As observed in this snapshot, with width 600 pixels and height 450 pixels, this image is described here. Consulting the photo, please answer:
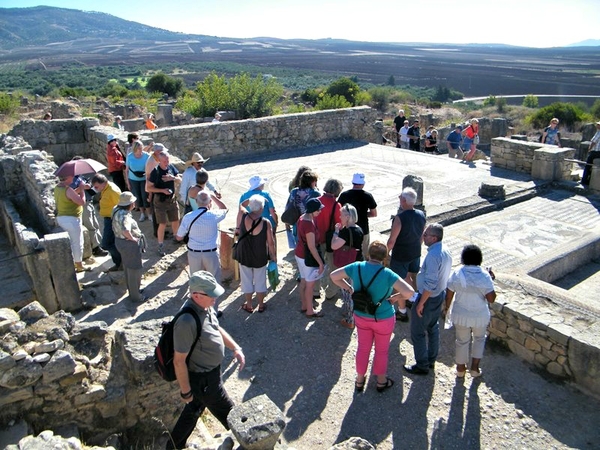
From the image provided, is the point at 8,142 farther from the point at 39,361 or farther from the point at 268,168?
the point at 39,361

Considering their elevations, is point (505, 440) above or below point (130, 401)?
below

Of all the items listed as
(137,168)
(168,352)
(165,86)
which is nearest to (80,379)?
(168,352)

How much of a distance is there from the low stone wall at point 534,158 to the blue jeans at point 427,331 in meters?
8.56

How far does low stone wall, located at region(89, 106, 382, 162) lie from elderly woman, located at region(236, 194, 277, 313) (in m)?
6.19

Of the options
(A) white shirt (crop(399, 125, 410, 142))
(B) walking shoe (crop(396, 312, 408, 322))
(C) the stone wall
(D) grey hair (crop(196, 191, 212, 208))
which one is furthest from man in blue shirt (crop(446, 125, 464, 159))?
(C) the stone wall

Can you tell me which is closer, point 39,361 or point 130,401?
point 39,361

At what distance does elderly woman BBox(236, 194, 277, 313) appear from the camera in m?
6.43

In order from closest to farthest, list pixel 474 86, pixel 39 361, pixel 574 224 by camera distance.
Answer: pixel 39 361 → pixel 574 224 → pixel 474 86

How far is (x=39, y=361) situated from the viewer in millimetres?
4453

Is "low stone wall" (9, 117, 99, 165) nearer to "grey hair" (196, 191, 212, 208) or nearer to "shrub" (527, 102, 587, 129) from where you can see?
"grey hair" (196, 191, 212, 208)

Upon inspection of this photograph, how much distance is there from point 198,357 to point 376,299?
1.75m

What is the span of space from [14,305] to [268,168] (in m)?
7.67

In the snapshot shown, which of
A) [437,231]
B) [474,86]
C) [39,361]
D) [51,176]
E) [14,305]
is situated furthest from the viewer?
[474,86]

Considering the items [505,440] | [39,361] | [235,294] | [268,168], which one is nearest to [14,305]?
[235,294]
